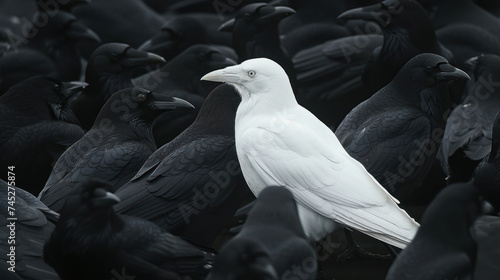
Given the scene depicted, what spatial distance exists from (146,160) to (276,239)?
2.07 meters

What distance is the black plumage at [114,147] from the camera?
7.11 m

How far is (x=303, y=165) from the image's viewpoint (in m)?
6.48

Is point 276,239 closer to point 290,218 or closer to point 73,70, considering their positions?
point 290,218

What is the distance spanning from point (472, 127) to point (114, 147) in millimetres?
2684

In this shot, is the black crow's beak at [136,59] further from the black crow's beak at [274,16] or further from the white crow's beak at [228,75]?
the white crow's beak at [228,75]

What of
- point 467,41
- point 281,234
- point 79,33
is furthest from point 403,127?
point 79,33

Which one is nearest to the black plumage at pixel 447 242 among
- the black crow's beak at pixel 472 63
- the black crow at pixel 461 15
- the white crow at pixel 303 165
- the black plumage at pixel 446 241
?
the black plumage at pixel 446 241

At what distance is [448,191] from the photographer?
5434 millimetres

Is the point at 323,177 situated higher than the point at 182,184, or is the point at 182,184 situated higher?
the point at 323,177

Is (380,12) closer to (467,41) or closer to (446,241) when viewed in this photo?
(467,41)

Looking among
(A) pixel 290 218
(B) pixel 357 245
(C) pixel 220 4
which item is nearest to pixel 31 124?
(B) pixel 357 245

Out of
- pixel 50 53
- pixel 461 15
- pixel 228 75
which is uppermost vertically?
pixel 228 75

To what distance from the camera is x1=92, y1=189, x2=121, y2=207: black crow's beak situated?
18.7 ft

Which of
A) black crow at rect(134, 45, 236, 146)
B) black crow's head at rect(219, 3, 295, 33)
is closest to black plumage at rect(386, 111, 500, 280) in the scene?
black crow at rect(134, 45, 236, 146)
